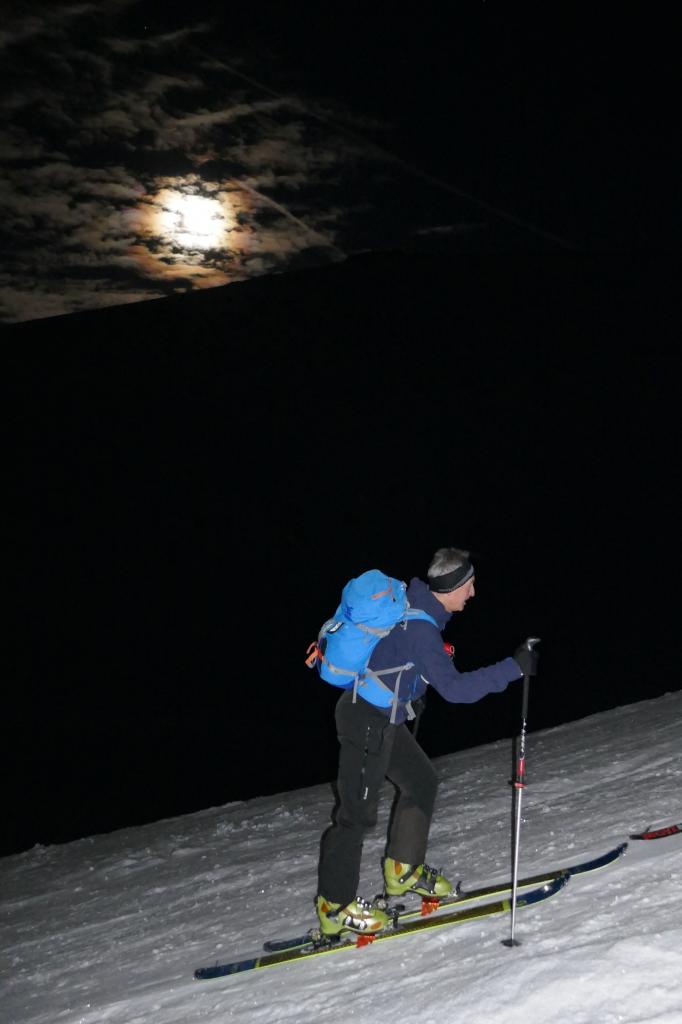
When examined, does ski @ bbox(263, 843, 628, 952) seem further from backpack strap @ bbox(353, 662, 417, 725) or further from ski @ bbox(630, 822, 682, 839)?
backpack strap @ bbox(353, 662, 417, 725)

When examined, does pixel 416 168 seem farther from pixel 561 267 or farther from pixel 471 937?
pixel 561 267

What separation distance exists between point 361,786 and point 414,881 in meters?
0.54

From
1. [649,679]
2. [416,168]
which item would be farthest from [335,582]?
[416,168]

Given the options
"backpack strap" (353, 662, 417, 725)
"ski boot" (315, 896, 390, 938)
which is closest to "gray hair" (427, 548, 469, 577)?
"backpack strap" (353, 662, 417, 725)

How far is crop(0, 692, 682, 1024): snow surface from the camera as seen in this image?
2.55m

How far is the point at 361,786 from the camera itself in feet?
10.6

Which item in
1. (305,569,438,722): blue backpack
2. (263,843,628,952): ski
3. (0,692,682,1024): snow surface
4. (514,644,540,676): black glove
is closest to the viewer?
(0,692,682,1024): snow surface

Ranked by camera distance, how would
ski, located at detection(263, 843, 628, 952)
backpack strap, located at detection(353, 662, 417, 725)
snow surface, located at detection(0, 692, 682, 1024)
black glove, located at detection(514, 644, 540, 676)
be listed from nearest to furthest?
snow surface, located at detection(0, 692, 682, 1024) → black glove, located at detection(514, 644, 540, 676) → backpack strap, located at detection(353, 662, 417, 725) → ski, located at detection(263, 843, 628, 952)

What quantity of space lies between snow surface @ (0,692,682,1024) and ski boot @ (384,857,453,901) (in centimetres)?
26

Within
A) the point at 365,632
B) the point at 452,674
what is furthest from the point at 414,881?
the point at 365,632

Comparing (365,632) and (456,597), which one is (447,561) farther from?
(365,632)

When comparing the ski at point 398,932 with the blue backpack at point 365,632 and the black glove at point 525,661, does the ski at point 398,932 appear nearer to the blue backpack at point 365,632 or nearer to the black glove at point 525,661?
the blue backpack at point 365,632

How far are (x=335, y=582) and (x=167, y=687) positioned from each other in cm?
597

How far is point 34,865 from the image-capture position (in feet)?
23.6
